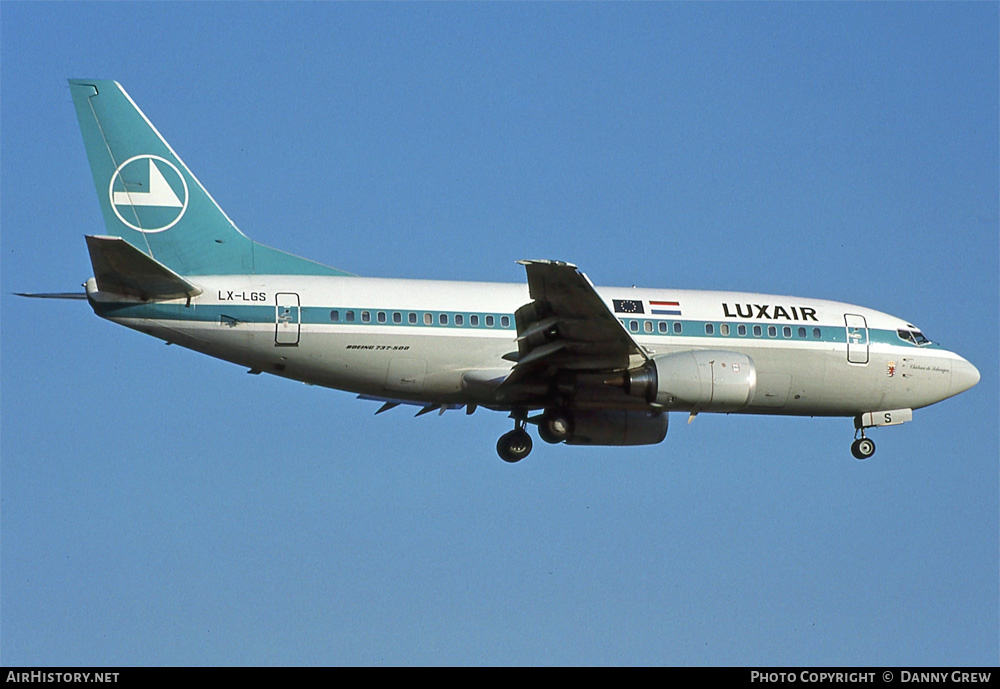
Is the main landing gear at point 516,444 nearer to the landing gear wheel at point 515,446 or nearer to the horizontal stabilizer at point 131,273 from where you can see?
the landing gear wheel at point 515,446

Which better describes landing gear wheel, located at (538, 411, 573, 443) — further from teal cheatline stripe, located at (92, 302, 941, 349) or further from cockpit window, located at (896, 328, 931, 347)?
cockpit window, located at (896, 328, 931, 347)

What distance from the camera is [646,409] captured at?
1110 inches

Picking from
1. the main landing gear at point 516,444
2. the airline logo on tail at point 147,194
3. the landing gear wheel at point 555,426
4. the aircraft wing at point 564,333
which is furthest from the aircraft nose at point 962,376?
the airline logo on tail at point 147,194

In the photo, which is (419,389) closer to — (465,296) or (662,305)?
(465,296)

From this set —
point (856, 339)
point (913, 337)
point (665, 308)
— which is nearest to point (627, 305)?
point (665, 308)

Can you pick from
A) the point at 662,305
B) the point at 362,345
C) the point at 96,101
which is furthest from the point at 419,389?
the point at 96,101

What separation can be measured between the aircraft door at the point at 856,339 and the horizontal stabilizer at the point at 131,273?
47.8 feet

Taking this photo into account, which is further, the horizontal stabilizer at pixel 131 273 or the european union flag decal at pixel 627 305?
the european union flag decal at pixel 627 305

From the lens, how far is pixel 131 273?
2538 centimetres

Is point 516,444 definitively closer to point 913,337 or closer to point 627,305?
point 627,305

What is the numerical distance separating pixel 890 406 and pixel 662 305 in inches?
244

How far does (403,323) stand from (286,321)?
237 centimetres

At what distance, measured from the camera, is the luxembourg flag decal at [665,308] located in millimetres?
29484

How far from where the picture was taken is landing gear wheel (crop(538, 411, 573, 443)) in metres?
29.1
